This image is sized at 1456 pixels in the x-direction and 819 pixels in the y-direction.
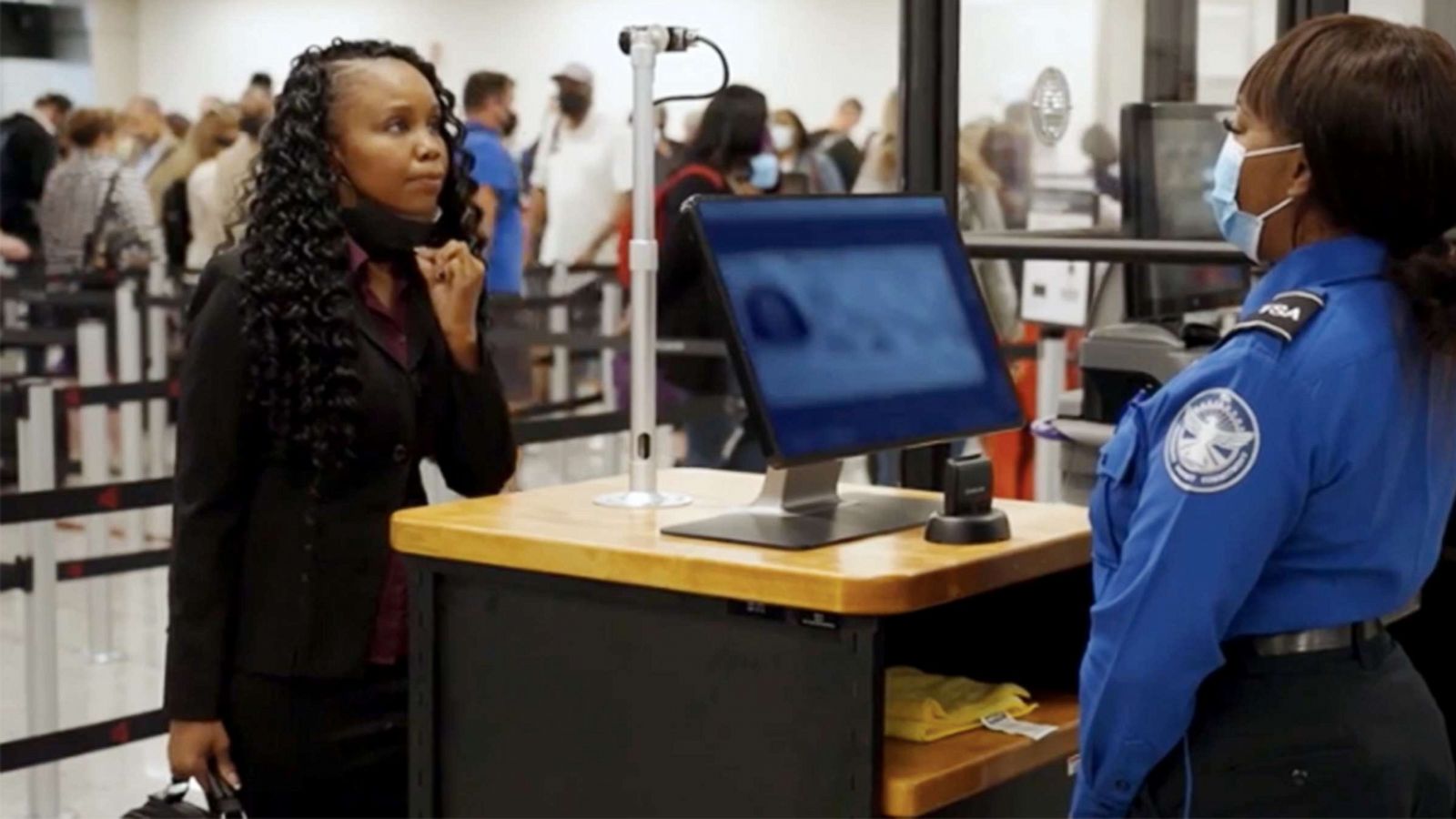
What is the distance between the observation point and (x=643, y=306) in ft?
7.22

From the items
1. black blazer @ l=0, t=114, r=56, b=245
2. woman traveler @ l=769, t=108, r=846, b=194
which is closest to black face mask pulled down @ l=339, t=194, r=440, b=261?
woman traveler @ l=769, t=108, r=846, b=194

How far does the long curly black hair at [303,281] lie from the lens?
7.57ft

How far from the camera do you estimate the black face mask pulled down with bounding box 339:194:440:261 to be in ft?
7.91

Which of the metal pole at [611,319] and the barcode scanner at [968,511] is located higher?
the barcode scanner at [968,511]

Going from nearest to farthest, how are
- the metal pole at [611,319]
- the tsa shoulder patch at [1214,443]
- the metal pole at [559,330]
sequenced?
the tsa shoulder patch at [1214,443]
the metal pole at [611,319]
the metal pole at [559,330]

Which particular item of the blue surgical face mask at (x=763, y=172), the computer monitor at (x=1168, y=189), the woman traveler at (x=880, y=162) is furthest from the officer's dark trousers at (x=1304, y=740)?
the woman traveler at (x=880, y=162)

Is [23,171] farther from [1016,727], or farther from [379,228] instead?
[1016,727]

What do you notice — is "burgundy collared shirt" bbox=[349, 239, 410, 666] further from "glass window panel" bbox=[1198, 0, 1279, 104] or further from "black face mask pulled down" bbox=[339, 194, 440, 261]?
"glass window panel" bbox=[1198, 0, 1279, 104]

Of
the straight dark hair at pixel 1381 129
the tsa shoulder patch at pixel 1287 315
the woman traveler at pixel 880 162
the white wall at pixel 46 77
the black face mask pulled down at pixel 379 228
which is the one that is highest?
the white wall at pixel 46 77

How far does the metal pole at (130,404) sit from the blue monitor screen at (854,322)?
4.40 m

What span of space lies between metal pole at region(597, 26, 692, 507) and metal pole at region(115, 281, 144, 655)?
164 inches

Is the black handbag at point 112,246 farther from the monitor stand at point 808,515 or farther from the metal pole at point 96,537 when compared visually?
the monitor stand at point 808,515

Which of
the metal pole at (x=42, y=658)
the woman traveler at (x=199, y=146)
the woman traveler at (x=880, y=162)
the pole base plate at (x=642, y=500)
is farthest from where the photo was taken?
the woman traveler at (x=199, y=146)

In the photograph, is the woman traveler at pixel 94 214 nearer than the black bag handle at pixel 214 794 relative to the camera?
No
